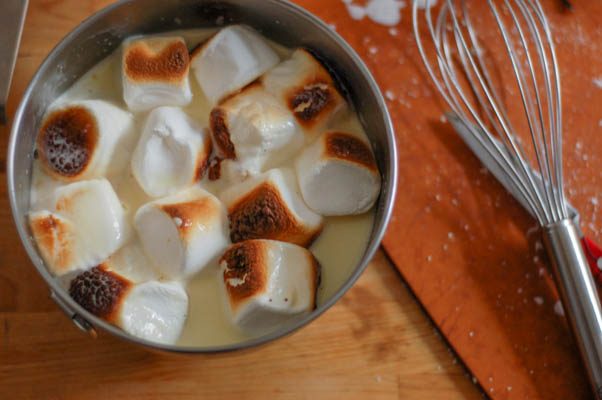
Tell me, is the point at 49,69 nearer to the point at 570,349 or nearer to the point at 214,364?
the point at 214,364

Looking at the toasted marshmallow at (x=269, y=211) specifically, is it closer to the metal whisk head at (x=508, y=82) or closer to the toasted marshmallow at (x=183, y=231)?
the toasted marshmallow at (x=183, y=231)

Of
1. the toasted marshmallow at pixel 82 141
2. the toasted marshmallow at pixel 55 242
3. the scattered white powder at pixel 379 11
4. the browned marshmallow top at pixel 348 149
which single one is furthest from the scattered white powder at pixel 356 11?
the toasted marshmallow at pixel 55 242

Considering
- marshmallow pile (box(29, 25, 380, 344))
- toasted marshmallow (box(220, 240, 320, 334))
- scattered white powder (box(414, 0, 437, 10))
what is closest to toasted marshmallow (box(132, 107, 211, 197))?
marshmallow pile (box(29, 25, 380, 344))

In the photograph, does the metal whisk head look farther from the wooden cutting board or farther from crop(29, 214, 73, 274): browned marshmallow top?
crop(29, 214, 73, 274): browned marshmallow top

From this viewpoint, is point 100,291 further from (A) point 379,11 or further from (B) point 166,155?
(A) point 379,11

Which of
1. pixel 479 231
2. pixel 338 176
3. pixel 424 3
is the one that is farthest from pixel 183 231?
pixel 424 3

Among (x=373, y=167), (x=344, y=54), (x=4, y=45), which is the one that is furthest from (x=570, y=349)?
(x=4, y=45)
